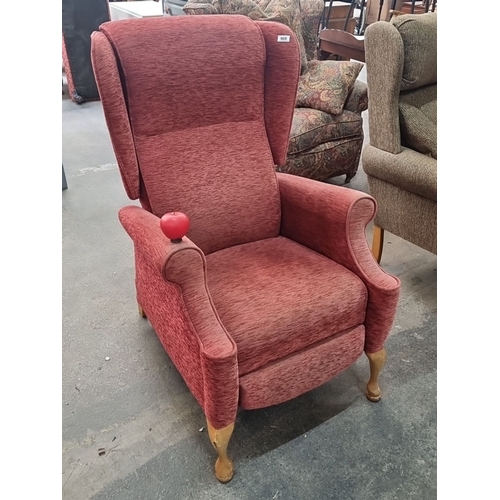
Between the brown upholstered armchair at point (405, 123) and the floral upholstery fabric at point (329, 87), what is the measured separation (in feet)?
2.37

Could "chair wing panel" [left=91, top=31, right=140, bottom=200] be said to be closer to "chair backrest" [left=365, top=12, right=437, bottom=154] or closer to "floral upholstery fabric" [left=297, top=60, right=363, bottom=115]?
"chair backrest" [left=365, top=12, right=437, bottom=154]

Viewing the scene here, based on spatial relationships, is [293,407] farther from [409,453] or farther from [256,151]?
[256,151]

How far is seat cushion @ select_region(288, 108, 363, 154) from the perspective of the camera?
2543 mm

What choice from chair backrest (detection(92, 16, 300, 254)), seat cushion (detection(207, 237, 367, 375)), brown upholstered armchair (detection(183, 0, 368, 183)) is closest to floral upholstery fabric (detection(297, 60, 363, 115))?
brown upholstered armchair (detection(183, 0, 368, 183))

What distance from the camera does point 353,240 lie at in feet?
4.54

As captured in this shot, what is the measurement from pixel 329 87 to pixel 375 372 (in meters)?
1.76

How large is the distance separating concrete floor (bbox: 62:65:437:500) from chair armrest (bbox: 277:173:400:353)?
0.25 metres

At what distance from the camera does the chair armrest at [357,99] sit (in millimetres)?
2756

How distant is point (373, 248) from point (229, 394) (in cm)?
123

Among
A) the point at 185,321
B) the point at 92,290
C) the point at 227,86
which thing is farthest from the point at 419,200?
the point at 92,290

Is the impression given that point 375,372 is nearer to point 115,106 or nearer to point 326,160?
point 115,106

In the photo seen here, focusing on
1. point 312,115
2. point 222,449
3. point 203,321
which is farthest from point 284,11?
point 222,449

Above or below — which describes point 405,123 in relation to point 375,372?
above

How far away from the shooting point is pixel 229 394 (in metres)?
1.16
